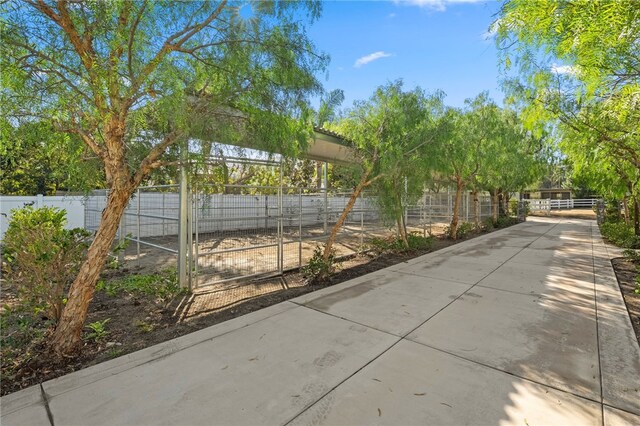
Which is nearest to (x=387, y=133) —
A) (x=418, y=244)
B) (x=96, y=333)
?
(x=418, y=244)

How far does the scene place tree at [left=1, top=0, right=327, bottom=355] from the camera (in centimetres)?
270

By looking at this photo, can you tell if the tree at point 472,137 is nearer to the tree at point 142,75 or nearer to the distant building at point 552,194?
the tree at point 142,75

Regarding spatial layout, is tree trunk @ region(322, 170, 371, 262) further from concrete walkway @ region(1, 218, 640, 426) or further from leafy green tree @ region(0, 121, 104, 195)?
leafy green tree @ region(0, 121, 104, 195)

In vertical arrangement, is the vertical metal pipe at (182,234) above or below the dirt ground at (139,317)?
above

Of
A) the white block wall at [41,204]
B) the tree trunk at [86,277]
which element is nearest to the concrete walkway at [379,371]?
the tree trunk at [86,277]

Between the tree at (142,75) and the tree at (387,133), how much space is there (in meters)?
3.15

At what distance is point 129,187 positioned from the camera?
3.20 metres

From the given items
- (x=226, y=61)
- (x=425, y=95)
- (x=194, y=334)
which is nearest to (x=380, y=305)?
(x=194, y=334)

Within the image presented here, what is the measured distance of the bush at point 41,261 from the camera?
3.21m

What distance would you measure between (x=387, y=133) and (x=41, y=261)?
19.5 feet

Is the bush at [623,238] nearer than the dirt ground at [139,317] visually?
No

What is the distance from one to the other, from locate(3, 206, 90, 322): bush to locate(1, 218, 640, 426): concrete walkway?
1120 millimetres

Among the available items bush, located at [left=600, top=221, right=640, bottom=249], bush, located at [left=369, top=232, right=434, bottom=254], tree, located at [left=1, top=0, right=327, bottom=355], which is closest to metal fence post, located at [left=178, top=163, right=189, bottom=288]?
tree, located at [left=1, top=0, right=327, bottom=355]

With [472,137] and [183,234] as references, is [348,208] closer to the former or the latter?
[183,234]
